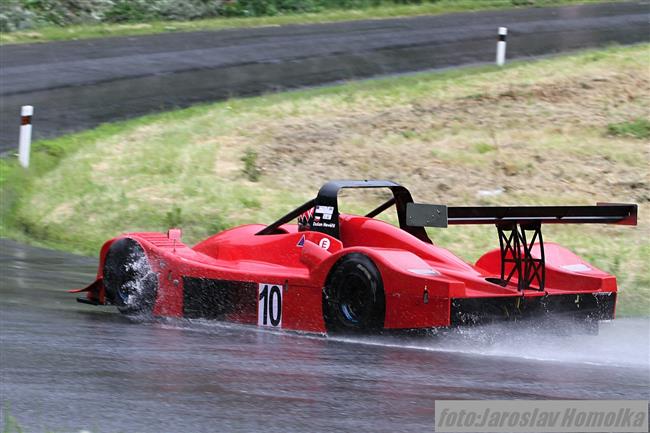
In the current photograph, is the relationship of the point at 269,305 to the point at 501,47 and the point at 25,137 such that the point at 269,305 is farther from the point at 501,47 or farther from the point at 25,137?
the point at 501,47

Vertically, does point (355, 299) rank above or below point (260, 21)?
below

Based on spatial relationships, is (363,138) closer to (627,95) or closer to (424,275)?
(627,95)

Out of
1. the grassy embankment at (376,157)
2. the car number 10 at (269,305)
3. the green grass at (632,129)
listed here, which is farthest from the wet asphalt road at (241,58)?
the car number 10 at (269,305)

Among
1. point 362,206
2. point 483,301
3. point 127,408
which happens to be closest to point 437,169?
point 362,206

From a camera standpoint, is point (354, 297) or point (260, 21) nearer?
point (354, 297)

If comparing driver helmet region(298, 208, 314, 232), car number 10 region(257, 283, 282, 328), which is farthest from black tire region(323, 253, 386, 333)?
driver helmet region(298, 208, 314, 232)

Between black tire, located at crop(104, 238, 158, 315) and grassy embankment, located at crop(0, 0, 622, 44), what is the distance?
1597 cm

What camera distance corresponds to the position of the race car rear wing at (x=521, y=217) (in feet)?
26.2

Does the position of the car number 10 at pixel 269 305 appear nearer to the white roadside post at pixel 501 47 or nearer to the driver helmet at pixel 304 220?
the driver helmet at pixel 304 220

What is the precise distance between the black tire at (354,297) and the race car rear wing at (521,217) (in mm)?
538

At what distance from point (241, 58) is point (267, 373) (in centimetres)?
1732

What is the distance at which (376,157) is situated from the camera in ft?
55.5

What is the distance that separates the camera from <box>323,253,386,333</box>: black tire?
324 inches

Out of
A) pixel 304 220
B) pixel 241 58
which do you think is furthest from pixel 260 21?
pixel 304 220
